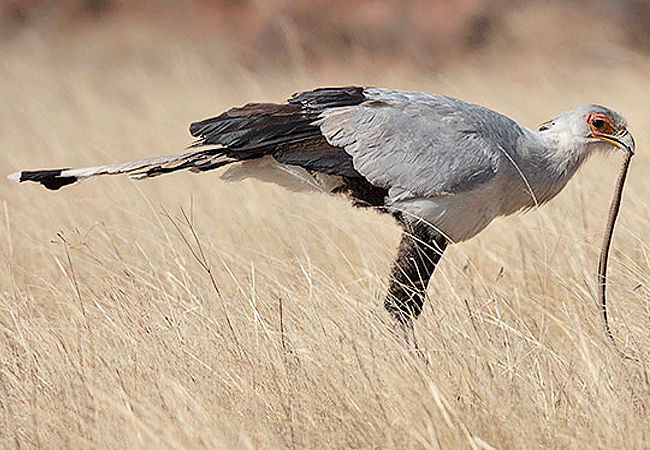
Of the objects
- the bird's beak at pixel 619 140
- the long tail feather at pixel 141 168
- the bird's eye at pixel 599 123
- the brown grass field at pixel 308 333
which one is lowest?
the brown grass field at pixel 308 333

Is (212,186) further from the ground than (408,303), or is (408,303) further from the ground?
(212,186)

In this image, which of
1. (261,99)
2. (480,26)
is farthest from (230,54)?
(261,99)

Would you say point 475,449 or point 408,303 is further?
point 408,303

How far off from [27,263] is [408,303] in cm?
180

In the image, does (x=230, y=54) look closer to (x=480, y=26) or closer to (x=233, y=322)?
(x=480, y=26)

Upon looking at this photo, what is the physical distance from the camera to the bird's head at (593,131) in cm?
367

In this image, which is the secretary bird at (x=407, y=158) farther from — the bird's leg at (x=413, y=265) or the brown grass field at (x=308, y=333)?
the brown grass field at (x=308, y=333)

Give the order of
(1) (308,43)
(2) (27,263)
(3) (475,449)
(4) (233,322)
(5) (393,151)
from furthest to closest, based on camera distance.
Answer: (1) (308,43)
(2) (27,263)
(5) (393,151)
(4) (233,322)
(3) (475,449)

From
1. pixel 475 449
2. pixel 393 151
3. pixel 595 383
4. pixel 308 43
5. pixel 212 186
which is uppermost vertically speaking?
pixel 308 43

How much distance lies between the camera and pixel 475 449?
242cm

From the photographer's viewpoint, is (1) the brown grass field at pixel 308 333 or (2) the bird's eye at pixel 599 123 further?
(2) the bird's eye at pixel 599 123

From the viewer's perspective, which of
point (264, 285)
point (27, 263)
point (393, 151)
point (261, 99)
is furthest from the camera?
Result: point (261, 99)

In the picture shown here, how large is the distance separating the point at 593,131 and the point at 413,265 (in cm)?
77

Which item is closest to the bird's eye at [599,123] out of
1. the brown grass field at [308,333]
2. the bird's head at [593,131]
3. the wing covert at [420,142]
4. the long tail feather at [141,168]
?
the bird's head at [593,131]
